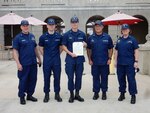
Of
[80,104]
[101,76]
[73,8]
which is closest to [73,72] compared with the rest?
[101,76]

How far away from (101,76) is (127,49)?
1015mm

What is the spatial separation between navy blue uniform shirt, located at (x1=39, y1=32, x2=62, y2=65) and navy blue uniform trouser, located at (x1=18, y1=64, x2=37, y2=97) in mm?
415

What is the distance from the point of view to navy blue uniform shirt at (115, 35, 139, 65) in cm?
923

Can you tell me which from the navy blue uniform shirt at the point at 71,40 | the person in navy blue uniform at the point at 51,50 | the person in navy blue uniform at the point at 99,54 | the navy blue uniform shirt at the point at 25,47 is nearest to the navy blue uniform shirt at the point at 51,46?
the person in navy blue uniform at the point at 51,50

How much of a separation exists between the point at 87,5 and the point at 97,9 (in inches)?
39.6

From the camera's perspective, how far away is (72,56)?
368 inches

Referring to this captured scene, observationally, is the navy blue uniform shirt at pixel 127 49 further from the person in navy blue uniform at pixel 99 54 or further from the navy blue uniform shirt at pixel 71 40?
the navy blue uniform shirt at pixel 71 40

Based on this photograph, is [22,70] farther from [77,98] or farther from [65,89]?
[65,89]

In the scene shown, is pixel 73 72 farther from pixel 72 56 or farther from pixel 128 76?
pixel 128 76

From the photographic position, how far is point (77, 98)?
9594mm

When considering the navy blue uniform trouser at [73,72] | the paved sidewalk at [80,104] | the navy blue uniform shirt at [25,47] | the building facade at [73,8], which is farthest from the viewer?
the building facade at [73,8]

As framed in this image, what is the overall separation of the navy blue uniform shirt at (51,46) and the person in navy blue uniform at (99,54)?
2.69 feet

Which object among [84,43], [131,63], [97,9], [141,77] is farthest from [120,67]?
[97,9]

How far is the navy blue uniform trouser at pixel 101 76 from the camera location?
966 cm
